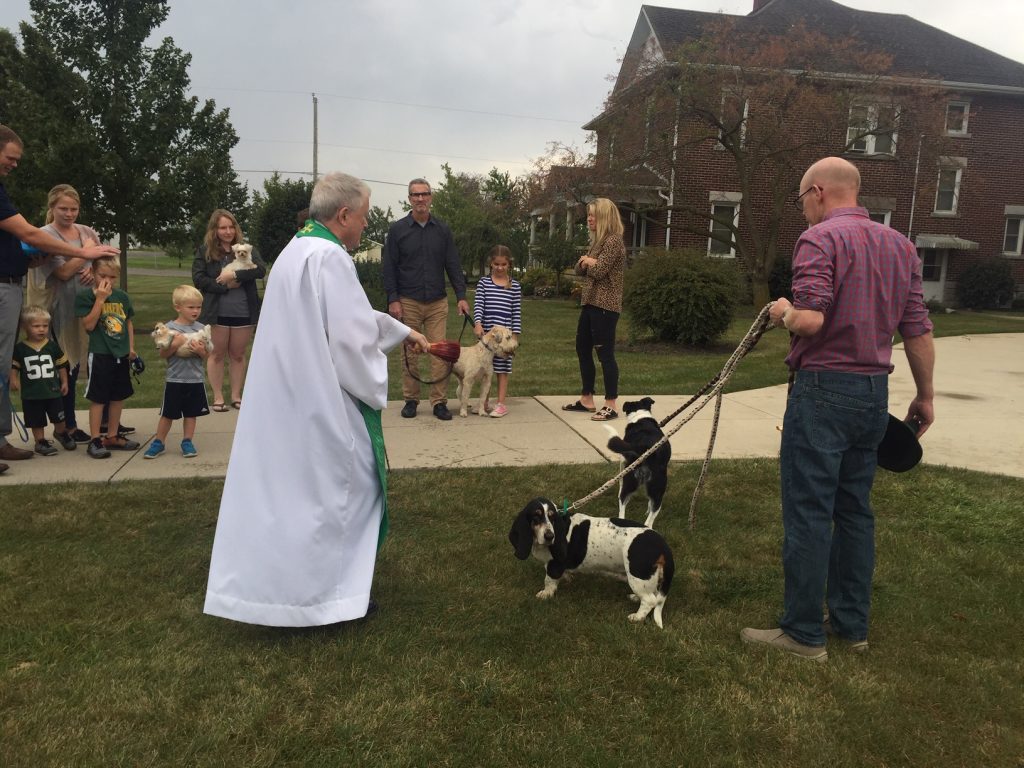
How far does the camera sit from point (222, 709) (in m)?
2.79

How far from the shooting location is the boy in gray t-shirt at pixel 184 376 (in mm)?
5684

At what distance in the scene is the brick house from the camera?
21875mm

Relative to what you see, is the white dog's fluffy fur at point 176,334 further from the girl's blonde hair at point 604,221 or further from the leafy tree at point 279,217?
the leafy tree at point 279,217

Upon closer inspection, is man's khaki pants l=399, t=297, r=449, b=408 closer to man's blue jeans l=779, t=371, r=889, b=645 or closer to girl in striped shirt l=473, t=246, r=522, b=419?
girl in striped shirt l=473, t=246, r=522, b=419

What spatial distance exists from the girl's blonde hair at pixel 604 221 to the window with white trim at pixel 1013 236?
2651cm

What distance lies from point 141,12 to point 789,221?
20.2 metres

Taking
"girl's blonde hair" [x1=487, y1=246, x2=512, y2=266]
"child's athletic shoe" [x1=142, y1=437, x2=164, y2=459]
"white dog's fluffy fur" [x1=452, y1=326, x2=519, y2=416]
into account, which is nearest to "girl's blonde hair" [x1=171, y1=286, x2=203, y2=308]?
Answer: "child's athletic shoe" [x1=142, y1=437, x2=164, y2=459]

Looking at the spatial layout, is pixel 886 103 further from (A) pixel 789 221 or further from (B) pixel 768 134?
(A) pixel 789 221

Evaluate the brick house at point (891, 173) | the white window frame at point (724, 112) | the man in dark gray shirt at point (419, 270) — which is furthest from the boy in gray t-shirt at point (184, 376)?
the white window frame at point (724, 112)

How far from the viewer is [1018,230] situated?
1055 inches

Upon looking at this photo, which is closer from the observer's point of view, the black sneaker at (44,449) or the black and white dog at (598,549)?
the black and white dog at (598,549)

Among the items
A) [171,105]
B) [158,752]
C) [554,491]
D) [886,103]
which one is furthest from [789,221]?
[158,752]

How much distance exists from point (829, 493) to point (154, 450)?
5190 millimetres

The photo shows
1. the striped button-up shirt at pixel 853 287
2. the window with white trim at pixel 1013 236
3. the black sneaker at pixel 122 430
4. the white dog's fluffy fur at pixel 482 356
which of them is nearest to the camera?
the striped button-up shirt at pixel 853 287
